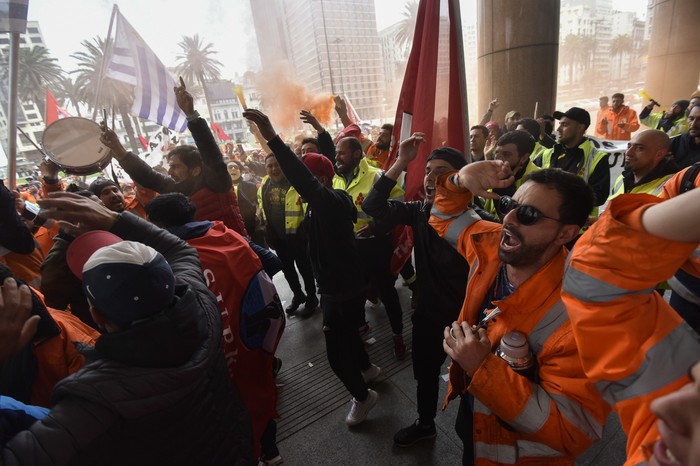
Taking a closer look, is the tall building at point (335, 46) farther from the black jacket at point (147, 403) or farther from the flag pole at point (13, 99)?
the black jacket at point (147, 403)

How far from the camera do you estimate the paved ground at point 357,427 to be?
7.65ft

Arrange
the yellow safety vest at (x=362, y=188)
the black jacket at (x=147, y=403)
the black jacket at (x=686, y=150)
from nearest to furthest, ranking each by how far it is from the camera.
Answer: the black jacket at (x=147, y=403) → the yellow safety vest at (x=362, y=188) → the black jacket at (x=686, y=150)

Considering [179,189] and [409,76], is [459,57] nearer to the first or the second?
[409,76]

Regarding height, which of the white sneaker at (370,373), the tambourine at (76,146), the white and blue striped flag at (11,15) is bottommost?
the white sneaker at (370,373)

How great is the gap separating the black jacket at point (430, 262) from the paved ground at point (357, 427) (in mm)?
966

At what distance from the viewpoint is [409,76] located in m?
2.97

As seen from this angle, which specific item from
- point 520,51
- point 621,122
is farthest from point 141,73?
point 621,122

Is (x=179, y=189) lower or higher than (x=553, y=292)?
higher

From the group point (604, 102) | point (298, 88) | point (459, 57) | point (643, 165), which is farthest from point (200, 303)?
point (298, 88)

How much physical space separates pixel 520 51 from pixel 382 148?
5.67 m

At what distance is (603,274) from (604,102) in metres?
12.2

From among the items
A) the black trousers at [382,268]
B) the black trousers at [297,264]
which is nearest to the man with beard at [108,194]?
the black trousers at [297,264]

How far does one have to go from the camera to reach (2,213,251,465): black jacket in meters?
0.95

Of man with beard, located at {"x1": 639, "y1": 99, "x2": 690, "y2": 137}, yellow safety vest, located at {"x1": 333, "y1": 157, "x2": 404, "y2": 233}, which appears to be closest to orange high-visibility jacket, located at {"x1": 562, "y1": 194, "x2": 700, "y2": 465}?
yellow safety vest, located at {"x1": 333, "y1": 157, "x2": 404, "y2": 233}
